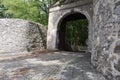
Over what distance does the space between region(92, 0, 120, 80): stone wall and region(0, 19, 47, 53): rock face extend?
5.66 meters

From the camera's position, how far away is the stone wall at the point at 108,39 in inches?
153

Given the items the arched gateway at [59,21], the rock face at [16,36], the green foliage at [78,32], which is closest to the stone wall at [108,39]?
the arched gateway at [59,21]

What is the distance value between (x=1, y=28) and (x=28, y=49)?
1.83 m

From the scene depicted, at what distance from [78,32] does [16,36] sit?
9.30m

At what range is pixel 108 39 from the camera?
4.30 metres

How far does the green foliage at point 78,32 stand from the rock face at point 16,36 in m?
7.67

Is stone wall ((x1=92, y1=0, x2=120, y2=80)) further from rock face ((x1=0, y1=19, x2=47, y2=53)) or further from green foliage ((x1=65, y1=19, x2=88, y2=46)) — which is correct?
green foliage ((x1=65, y1=19, x2=88, y2=46))

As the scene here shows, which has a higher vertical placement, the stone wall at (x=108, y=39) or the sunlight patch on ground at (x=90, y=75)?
the stone wall at (x=108, y=39)

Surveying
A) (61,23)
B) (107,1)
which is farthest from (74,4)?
A: (107,1)

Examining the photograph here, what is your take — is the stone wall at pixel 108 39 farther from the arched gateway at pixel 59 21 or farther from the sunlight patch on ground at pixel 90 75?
the arched gateway at pixel 59 21

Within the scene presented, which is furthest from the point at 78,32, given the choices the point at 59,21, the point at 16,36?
the point at 16,36

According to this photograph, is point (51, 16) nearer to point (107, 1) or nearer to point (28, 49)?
point (28, 49)

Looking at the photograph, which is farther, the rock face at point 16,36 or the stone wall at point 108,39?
the rock face at point 16,36

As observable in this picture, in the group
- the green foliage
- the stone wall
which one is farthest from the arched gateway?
the green foliage
